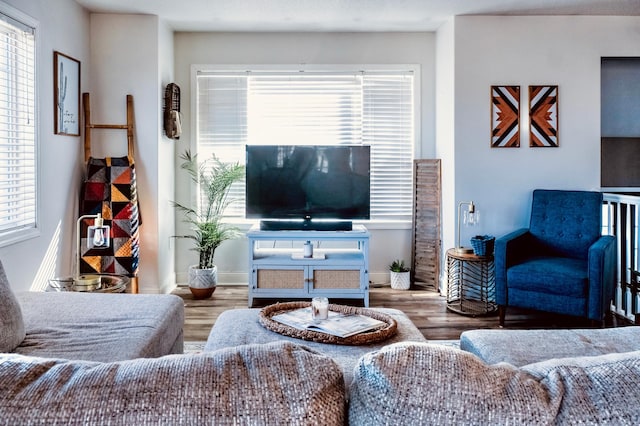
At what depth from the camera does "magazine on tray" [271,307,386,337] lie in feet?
6.73

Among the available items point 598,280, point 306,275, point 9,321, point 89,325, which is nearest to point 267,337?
point 89,325

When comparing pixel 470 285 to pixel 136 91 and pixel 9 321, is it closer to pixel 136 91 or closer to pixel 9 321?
pixel 136 91

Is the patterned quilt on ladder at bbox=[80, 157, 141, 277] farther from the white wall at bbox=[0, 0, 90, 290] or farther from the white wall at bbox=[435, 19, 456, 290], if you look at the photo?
the white wall at bbox=[435, 19, 456, 290]

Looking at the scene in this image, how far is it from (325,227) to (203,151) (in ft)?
5.07

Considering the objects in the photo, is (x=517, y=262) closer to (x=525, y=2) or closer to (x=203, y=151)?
(x=525, y=2)

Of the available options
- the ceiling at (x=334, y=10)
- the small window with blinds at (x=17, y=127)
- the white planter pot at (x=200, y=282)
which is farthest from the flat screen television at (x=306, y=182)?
the small window with blinds at (x=17, y=127)

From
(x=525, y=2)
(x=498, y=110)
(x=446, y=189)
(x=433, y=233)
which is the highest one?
(x=525, y=2)

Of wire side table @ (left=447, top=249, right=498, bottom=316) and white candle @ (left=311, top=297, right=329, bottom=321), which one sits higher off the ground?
white candle @ (left=311, top=297, right=329, bottom=321)

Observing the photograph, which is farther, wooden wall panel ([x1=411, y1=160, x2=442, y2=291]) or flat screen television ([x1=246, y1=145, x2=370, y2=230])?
wooden wall panel ([x1=411, y1=160, x2=442, y2=291])

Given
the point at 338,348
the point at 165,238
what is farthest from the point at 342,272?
the point at 338,348

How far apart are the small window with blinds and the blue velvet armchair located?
11.1ft

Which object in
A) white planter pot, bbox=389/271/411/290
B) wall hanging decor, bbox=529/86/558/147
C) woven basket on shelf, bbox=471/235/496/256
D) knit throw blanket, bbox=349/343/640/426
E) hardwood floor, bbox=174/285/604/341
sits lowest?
hardwood floor, bbox=174/285/604/341

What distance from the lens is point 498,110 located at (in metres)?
4.45

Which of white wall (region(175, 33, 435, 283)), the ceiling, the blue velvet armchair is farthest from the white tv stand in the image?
the ceiling
